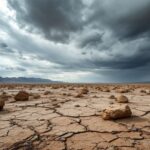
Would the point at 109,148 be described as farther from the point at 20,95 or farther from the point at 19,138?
the point at 20,95

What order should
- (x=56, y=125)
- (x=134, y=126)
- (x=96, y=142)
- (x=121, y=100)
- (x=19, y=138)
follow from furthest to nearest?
1. (x=121, y=100)
2. (x=56, y=125)
3. (x=134, y=126)
4. (x=19, y=138)
5. (x=96, y=142)

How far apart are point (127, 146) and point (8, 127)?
2.19 m

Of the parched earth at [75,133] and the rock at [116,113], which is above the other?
the rock at [116,113]

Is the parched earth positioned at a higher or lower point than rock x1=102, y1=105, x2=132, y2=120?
lower

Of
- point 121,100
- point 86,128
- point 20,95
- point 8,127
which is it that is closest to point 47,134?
point 86,128

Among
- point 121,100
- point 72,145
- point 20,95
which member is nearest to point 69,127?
point 72,145

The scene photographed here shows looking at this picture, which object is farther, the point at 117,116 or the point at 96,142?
the point at 117,116

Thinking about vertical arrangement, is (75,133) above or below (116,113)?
below

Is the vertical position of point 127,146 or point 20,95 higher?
point 20,95

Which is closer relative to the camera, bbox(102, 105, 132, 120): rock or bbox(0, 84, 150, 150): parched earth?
bbox(0, 84, 150, 150): parched earth

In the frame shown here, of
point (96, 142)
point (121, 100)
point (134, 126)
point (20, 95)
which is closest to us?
point (96, 142)

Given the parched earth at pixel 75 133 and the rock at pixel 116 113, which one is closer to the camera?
the parched earth at pixel 75 133

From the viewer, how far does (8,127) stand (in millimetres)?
3883

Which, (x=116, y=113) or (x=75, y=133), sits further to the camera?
(x=116, y=113)
